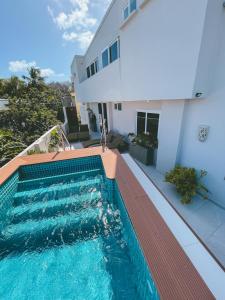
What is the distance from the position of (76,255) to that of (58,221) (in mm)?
1092

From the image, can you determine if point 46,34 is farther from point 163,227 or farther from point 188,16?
point 163,227

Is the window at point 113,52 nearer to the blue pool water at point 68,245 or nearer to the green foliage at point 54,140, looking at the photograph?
the green foliage at point 54,140

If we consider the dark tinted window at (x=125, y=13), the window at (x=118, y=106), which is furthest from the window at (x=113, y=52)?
the window at (x=118, y=106)

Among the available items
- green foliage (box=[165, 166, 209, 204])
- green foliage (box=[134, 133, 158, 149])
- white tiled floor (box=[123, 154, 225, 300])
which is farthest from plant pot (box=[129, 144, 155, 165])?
white tiled floor (box=[123, 154, 225, 300])

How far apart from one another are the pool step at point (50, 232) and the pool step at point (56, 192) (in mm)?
943

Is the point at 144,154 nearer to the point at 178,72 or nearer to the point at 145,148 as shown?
the point at 145,148

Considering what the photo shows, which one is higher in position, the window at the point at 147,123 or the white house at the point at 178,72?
the white house at the point at 178,72

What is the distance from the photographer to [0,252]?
3227 millimetres

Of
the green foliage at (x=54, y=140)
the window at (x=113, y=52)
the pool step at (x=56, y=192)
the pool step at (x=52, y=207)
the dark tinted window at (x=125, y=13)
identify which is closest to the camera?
the pool step at (x=52, y=207)

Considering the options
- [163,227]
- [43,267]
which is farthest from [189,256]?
[43,267]

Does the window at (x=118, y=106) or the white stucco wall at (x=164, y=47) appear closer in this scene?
the white stucco wall at (x=164, y=47)

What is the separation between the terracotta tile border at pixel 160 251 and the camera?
1.89m

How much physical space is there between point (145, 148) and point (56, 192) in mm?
4446

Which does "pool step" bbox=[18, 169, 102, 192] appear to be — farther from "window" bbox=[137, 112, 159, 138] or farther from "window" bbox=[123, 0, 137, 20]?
"window" bbox=[123, 0, 137, 20]
